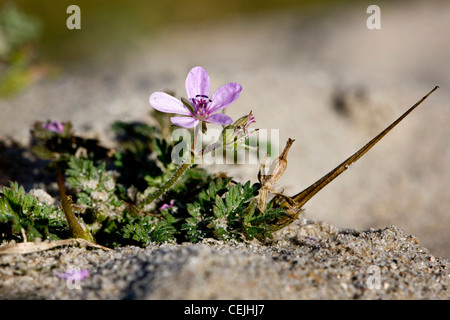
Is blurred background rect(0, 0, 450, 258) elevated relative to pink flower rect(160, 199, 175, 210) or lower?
elevated

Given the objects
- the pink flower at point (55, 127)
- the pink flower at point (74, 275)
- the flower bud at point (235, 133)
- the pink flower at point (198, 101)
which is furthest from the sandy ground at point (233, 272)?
the pink flower at point (55, 127)

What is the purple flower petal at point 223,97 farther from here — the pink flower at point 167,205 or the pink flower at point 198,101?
the pink flower at point 167,205

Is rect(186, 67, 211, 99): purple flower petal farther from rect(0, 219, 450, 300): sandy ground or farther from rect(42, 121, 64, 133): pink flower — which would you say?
rect(42, 121, 64, 133): pink flower

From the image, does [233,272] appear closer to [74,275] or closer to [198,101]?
[74,275]

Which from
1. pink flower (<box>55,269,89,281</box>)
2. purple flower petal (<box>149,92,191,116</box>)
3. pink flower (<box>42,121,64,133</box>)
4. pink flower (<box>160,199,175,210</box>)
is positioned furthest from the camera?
pink flower (<box>42,121,64,133</box>)

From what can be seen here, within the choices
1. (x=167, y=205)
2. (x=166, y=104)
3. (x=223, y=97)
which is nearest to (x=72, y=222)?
(x=167, y=205)

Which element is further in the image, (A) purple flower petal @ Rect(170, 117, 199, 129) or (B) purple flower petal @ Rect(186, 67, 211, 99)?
(B) purple flower petal @ Rect(186, 67, 211, 99)

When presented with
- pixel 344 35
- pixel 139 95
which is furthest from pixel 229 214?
pixel 344 35

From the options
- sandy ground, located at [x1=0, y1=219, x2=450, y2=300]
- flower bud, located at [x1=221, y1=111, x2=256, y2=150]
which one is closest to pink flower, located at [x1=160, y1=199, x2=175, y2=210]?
sandy ground, located at [x1=0, y1=219, x2=450, y2=300]
